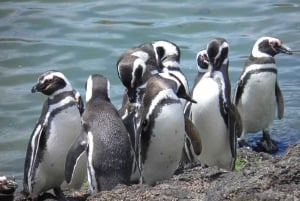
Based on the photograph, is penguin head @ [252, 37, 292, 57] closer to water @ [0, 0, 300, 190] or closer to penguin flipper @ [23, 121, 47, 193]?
water @ [0, 0, 300, 190]

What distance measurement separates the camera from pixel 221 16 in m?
12.7

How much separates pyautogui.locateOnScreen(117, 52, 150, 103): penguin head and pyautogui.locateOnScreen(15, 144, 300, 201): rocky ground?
1160 millimetres

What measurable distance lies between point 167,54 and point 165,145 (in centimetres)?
188

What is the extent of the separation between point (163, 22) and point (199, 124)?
19.4ft

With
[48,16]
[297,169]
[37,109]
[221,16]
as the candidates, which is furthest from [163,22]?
[297,169]

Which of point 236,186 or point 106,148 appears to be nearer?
point 236,186

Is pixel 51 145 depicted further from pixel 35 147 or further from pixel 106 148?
pixel 106 148

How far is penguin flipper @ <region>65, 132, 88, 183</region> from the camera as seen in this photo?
5.96m

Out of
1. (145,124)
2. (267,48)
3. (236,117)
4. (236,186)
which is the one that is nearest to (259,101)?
(267,48)

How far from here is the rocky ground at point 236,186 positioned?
14.5ft

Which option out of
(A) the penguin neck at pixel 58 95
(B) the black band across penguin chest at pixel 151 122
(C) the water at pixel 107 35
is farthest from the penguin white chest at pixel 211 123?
(C) the water at pixel 107 35

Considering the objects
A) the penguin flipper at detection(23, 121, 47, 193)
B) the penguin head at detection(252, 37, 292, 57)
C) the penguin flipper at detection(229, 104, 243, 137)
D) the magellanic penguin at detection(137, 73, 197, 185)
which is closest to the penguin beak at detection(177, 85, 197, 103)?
the magellanic penguin at detection(137, 73, 197, 185)

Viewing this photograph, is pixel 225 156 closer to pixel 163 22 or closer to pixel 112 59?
pixel 112 59

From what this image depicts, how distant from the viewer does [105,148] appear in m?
5.90
